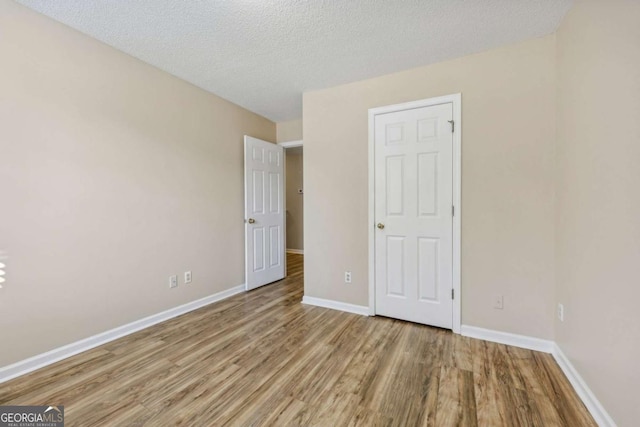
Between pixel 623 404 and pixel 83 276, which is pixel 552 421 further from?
pixel 83 276

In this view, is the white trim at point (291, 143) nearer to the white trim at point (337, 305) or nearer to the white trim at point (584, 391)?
the white trim at point (337, 305)

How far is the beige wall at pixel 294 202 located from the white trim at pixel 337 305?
336 centimetres

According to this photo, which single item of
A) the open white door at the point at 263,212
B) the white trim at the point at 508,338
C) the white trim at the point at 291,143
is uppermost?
the white trim at the point at 291,143

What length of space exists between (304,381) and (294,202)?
16.6 ft

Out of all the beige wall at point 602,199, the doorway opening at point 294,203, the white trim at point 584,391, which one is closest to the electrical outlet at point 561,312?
the beige wall at point 602,199

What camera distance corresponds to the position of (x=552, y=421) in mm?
1397

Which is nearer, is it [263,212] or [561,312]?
[561,312]

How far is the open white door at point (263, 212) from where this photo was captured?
3557 millimetres

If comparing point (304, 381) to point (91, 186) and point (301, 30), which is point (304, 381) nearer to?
point (91, 186)

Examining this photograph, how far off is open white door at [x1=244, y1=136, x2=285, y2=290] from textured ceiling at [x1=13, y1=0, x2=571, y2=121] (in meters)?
1.16

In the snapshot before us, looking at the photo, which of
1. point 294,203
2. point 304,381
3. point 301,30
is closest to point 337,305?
point 304,381

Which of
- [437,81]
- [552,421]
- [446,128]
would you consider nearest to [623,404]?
[552,421]

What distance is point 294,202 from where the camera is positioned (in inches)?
259

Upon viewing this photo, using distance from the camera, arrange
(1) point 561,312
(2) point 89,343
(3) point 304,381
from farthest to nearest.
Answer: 1. (2) point 89,343
2. (1) point 561,312
3. (3) point 304,381
